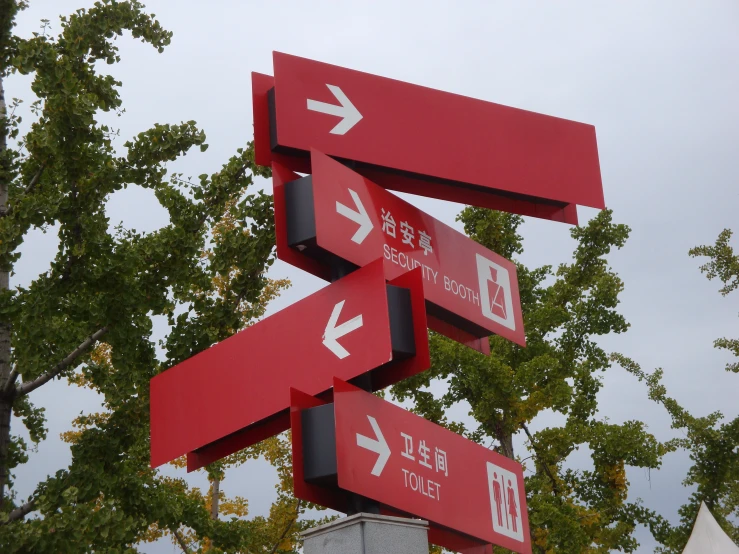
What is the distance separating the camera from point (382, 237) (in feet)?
13.5

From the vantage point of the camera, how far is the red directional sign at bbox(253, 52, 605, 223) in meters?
4.19

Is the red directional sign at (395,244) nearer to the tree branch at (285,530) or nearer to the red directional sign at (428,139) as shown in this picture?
the red directional sign at (428,139)

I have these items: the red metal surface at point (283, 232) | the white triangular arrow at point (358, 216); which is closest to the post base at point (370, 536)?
the red metal surface at point (283, 232)

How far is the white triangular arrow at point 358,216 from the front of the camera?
3.94 meters

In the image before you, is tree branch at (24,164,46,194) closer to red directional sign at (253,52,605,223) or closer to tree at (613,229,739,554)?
red directional sign at (253,52,605,223)

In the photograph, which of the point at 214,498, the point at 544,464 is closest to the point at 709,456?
the point at 544,464

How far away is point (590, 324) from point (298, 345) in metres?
12.4

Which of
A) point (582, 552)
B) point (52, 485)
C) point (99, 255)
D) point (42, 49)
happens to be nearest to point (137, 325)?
point (99, 255)

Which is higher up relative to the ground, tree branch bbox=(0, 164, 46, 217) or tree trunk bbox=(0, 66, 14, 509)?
tree branch bbox=(0, 164, 46, 217)

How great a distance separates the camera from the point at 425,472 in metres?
3.84

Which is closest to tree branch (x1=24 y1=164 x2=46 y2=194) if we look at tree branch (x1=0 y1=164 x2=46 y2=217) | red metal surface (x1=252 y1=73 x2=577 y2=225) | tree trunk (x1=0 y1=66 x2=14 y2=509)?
tree branch (x1=0 y1=164 x2=46 y2=217)

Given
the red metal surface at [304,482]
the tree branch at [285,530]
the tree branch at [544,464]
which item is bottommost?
the red metal surface at [304,482]

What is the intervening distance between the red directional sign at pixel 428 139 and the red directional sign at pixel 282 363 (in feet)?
2.50

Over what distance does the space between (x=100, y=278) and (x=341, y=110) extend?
10.7 feet
